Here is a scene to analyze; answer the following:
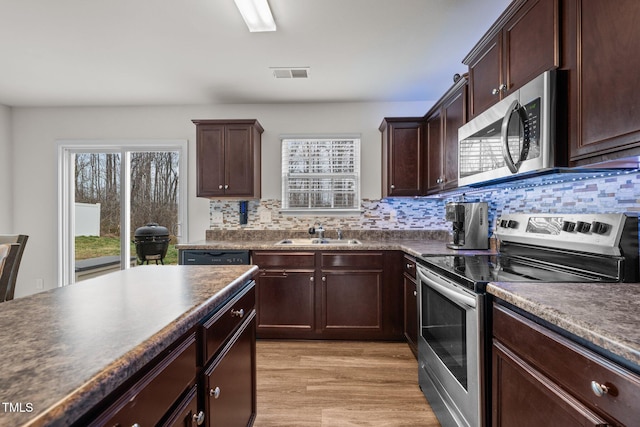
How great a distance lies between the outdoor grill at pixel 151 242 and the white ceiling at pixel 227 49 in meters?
1.51

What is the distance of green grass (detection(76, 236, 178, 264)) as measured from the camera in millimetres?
3932

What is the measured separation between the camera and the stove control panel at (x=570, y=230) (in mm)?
1322

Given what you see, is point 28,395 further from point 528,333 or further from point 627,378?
point 528,333

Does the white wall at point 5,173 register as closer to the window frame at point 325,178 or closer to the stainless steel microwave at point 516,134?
the window frame at point 325,178

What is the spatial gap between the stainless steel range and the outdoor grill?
311 cm

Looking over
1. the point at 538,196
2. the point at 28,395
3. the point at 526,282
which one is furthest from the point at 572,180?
the point at 28,395

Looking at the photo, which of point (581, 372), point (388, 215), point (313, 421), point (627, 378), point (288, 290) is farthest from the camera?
point (388, 215)

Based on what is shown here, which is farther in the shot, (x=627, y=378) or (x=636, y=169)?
(x=636, y=169)

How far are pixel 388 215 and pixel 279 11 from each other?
90.6 inches

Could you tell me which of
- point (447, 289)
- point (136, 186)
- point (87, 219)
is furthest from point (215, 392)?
point (87, 219)

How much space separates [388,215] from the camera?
361 cm

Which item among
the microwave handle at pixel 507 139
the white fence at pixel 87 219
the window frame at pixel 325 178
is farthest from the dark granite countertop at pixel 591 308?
the white fence at pixel 87 219

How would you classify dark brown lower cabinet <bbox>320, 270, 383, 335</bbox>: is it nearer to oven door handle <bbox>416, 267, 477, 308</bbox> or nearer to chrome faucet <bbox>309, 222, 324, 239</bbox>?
chrome faucet <bbox>309, 222, 324, 239</bbox>

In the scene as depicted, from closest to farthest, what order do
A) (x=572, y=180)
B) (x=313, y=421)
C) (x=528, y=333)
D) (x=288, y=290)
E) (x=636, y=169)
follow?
(x=528, y=333), (x=636, y=169), (x=572, y=180), (x=313, y=421), (x=288, y=290)
